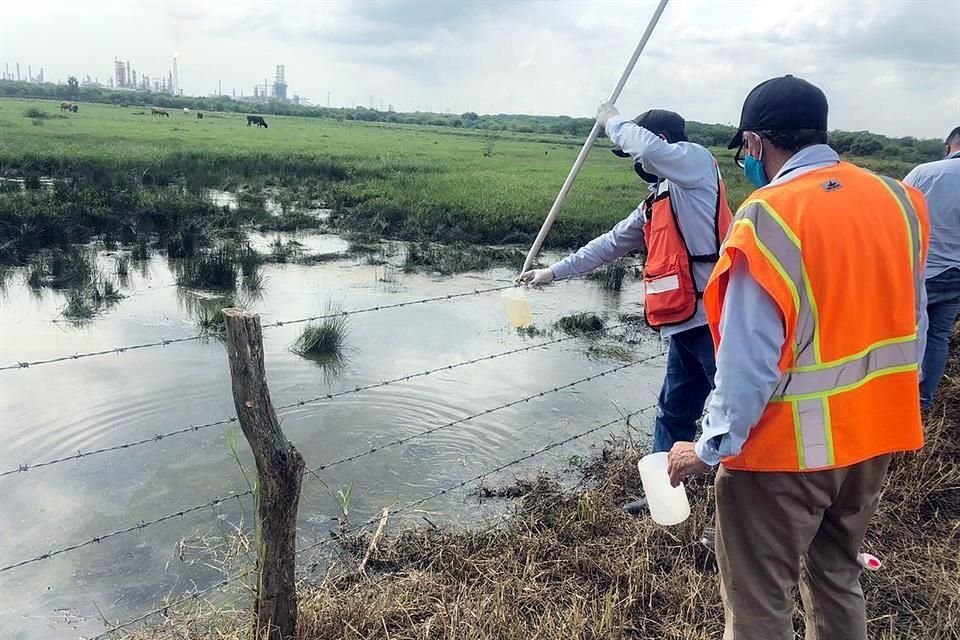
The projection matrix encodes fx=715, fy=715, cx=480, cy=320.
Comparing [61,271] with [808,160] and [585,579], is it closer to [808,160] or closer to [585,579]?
[585,579]

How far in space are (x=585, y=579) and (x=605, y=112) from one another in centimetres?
212

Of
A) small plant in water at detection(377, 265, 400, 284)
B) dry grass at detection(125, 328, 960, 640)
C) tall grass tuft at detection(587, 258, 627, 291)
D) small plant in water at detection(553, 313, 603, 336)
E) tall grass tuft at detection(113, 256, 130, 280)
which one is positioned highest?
dry grass at detection(125, 328, 960, 640)

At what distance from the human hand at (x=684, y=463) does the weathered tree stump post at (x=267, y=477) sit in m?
1.24

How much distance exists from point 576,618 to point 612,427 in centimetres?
339

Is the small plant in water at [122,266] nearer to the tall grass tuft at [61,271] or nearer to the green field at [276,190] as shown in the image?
the tall grass tuft at [61,271]

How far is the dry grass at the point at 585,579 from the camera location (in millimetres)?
2752

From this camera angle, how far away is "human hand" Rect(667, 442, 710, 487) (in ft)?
6.88

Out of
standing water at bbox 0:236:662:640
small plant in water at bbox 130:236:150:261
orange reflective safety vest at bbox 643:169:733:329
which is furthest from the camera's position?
small plant in water at bbox 130:236:150:261

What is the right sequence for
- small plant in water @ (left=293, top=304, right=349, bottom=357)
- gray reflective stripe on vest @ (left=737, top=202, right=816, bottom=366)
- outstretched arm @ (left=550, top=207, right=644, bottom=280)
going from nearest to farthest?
gray reflective stripe on vest @ (left=737, top=202, right=816, bottom=366) → outstretched arm @ (left=550, top=207, right=644, bottom=280) → small plant in water @ (left=293, top=304, right=349, bottom=357)

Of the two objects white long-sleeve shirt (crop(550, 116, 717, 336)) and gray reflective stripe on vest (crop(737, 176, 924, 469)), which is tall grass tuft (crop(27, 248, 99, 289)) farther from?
gray reflective stripe on vest (crop(737, 176, 924, 469))

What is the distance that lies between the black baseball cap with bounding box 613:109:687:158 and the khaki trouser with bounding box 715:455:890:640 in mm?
1718

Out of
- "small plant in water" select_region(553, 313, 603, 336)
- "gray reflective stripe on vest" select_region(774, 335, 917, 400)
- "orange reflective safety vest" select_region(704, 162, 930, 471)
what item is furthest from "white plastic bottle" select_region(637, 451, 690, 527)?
"small plant in water" select_region(553, 313, 603, 336)

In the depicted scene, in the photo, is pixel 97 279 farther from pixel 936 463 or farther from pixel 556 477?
pixel 936 463

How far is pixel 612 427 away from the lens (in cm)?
603
